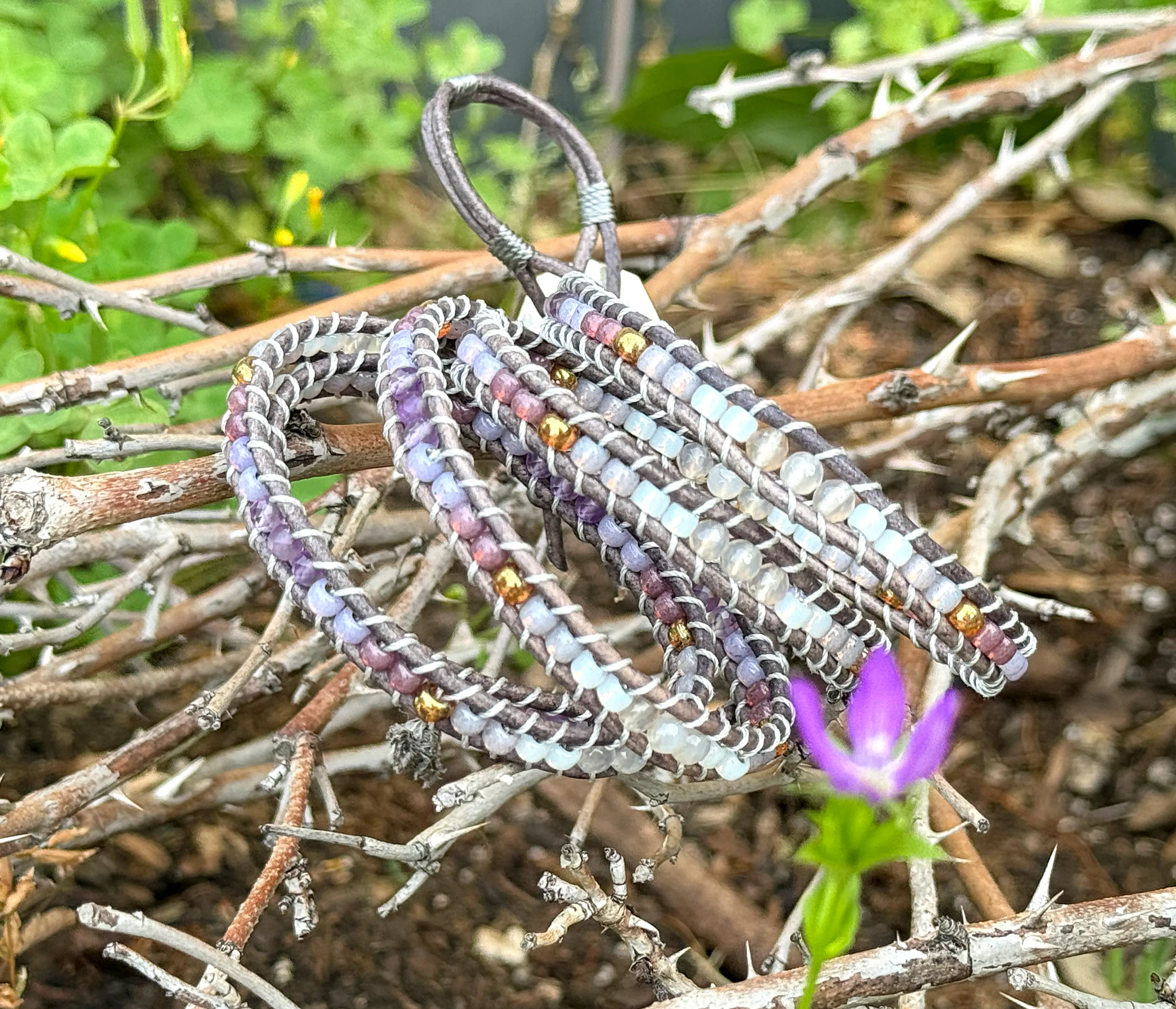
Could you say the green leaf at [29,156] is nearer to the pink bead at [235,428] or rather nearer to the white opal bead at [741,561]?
the pink bead at [235,428]

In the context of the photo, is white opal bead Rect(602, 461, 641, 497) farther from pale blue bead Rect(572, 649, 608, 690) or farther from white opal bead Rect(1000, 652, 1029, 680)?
white opal bead Rect(1000, 652, 1029, 680)

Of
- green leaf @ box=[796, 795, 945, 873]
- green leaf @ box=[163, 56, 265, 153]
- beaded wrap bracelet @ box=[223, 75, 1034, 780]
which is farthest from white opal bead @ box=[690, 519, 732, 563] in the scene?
green leaf @ box=[163, 56, 265, 153]

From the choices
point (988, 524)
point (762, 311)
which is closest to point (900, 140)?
point (988, 524)

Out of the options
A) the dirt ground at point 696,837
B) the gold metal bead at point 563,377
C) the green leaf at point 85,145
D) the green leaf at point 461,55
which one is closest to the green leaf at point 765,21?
the green leaf at point 461,55

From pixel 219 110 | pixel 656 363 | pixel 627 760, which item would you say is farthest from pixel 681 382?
pixel 219 110

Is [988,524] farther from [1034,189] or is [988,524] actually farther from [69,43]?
[69,43]

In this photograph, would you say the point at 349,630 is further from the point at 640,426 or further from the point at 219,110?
the point at 219,110
